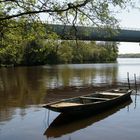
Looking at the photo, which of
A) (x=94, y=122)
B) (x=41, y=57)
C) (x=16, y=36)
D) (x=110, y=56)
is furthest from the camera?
(x=110, y=56)

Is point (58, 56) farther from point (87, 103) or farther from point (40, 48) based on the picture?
point (40, 48)

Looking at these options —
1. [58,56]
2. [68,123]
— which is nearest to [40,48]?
[68,123]

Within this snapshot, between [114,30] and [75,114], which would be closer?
[114,30]

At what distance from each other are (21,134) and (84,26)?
7.76 meters

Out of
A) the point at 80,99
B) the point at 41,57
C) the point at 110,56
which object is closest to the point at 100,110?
the point at 80,99

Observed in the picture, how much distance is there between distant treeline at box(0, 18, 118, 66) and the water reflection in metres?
4.34

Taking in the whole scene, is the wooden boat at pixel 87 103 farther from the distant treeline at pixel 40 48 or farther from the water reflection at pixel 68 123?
the distant treeline at pixel 40 48

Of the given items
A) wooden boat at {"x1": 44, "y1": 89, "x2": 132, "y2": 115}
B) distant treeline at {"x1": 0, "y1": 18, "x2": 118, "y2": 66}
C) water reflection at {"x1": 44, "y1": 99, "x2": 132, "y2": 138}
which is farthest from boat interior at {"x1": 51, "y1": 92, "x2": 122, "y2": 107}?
distant treeline at {"x1": 0, "y1": 18, "x2": 118, "y2": 66}

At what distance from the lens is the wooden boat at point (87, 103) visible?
934 inches

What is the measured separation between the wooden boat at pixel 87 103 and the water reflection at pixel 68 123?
0.48 metres

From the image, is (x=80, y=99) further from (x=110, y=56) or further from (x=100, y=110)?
(x=110, y=56)

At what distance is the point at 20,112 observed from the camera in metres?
27.8

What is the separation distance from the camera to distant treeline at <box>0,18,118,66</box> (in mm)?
16750

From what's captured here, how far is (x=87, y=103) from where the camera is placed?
27.0 meters
